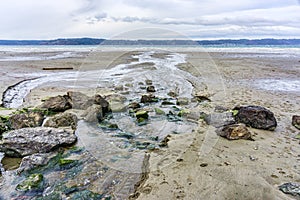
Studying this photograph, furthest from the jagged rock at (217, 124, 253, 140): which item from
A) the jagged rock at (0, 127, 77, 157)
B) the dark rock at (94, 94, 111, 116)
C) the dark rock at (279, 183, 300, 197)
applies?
the dark rock at (94, 94, 111, 116)

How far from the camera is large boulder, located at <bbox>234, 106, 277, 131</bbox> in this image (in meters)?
7.53

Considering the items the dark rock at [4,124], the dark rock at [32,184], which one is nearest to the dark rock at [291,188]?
the dark rock at [32,184]

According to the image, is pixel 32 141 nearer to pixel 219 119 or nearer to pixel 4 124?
pixel 4 124

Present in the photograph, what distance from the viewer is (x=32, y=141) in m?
6.29

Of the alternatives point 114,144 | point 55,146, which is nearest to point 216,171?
point 114,144

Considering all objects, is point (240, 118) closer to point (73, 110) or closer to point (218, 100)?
point (218, 100)

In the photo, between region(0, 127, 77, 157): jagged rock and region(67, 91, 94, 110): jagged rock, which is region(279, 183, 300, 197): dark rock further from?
region(67, 91, 94, 110): jagged rock

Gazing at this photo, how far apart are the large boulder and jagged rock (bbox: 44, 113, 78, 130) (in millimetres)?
5400

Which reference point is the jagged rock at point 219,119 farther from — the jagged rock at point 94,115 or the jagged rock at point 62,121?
the jagged rock at point 62,121

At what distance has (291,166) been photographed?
5277 mm

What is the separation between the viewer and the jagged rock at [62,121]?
791cm

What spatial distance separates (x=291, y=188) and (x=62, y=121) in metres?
6.65

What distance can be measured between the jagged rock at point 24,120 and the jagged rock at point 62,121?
309 millimetres

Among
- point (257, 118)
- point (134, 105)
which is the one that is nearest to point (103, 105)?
point (134, 105)
